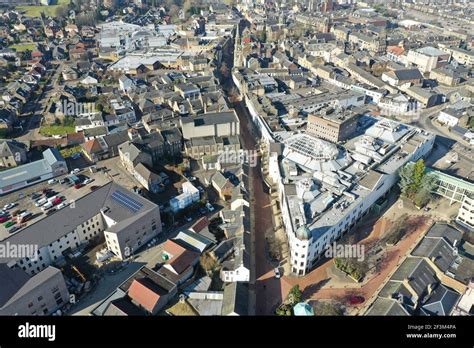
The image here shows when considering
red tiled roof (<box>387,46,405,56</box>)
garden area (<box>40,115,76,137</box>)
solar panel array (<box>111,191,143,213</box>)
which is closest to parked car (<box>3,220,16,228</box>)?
solar panel array (<box>111,191,143,213</box>)

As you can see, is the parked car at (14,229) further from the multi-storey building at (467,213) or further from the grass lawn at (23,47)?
the grass lawn at (23,47)

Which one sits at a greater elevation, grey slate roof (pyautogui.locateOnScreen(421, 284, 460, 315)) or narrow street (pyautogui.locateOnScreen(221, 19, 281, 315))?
grey slate roof (pyautogui.locateOnScreen(421, 284, 460, 315))

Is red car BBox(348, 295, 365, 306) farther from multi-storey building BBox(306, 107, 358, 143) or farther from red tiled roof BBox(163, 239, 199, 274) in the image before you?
multi-storey building BBox(306, 107, 358, 143)

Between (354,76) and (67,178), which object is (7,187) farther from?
(354,76)

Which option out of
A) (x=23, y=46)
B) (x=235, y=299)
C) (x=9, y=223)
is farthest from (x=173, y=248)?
(x=23, y=46)

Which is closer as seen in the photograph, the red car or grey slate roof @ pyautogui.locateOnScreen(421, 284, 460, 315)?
grey slate roof @ pyautogui.locateOnScreen(421, 284, 460, 315)

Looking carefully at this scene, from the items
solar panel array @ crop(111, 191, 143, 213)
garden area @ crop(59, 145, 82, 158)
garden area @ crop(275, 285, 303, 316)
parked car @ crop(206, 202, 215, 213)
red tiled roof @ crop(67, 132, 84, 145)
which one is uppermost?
solar panel array @ crop(111, 191, 143, 213)

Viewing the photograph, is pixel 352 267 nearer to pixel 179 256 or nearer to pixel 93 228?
pixel 179 256
